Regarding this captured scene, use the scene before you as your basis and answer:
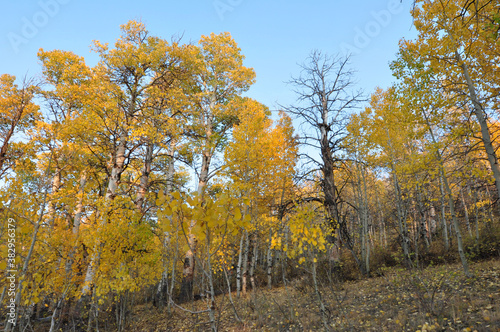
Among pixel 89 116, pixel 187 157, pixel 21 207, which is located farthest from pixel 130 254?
pixel 187 157

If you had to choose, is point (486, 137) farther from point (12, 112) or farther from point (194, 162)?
point (12, 112)

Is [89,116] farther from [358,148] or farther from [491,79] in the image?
[491,79]

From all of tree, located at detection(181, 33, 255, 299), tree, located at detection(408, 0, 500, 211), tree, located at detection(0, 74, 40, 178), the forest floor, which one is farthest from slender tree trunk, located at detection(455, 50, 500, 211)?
tree, located at detection(0, 74, 40, 178)

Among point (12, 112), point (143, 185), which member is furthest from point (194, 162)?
point (12, 112)

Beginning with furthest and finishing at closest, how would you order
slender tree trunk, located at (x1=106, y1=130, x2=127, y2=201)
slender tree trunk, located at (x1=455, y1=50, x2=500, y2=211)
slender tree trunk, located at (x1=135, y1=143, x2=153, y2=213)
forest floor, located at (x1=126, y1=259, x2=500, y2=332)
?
slender tree trunk, located at (x1=135, y1=143, x2=153, y2=213) < slender tree trunk, located at (x1=106, y1=130, x2=127, y2=201) < slender tree trunk, located at (x1=455, y1=50, x2=500, y2=211) < forest floor, located at (x1=126, y1=259, x2=500, y2=332)

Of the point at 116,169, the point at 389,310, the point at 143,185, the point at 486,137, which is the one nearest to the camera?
the point at 389,310

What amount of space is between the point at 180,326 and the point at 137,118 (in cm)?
666

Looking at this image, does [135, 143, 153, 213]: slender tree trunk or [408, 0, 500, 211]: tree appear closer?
[408, 0, 500, 211]: tree

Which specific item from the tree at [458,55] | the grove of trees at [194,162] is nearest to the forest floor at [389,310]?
the grove of trees at [194,162]

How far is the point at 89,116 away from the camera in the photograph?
685 centimetres

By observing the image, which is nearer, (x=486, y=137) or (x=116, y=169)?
(x=486, y=137)

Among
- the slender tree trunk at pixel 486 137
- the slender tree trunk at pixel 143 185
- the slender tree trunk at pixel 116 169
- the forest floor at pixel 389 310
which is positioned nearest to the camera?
the forest floor at pixel 389 310

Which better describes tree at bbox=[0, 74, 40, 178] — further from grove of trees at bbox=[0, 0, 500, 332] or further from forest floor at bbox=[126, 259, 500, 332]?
forest floor at bbox=[126, 259, 500, 332]

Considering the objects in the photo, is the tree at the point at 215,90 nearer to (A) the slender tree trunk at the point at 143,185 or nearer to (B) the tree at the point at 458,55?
(A) the slender tree trunk at the point at 143,185
